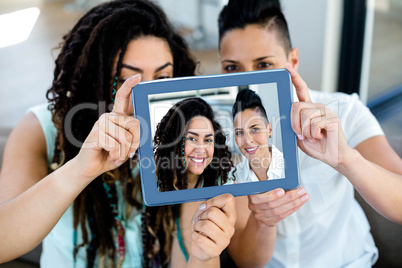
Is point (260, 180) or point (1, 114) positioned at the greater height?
point (260, 180)

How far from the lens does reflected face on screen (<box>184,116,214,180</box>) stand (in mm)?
839

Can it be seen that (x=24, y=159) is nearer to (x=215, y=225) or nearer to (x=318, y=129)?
(x=215, y=225)

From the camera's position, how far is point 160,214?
1.14 m

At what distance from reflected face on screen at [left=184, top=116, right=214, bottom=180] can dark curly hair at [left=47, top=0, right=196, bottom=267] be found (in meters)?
0.34

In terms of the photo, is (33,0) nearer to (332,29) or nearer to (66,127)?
(332,29)

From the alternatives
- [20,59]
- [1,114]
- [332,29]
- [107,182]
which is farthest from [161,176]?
[20,59]

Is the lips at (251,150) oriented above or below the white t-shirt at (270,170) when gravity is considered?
above

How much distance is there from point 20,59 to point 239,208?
12.1 ft

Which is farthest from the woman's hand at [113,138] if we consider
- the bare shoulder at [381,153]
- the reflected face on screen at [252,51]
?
the bare shoulder at [381,153]

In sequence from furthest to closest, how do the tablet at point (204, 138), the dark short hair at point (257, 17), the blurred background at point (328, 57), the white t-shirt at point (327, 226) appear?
the blurred background at point (328, 57) → the dark short hair at point (257, 17) → the white t-shirt at point (327, 226) → the tablet at point (204, 138)

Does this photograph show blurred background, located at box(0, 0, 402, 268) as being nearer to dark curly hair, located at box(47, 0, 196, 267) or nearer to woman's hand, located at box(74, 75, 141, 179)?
dark curly hair, located at box(47, 0, 196, 267)

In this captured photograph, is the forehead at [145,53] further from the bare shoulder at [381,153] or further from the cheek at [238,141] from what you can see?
the bare shoulder at [381,153]

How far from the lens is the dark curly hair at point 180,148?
32.2 inches

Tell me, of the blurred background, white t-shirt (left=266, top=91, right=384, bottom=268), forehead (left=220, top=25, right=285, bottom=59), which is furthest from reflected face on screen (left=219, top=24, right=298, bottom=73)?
white t-shirt (left=266, top=91, right=384, bottom=268)
